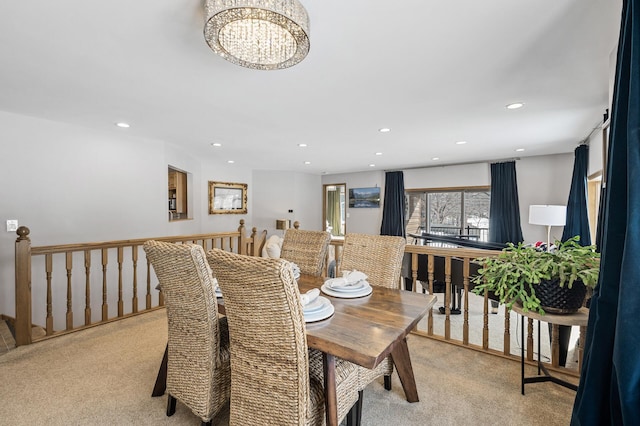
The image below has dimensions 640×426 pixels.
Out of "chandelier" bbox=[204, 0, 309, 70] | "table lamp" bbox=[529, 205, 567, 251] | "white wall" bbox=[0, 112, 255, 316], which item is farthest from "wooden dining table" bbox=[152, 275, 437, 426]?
"table lamp" bbox=[529, 205, 567, 251]

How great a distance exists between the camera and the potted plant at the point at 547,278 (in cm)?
156

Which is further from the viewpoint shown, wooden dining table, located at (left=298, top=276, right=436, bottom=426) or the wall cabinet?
the wall cabinet

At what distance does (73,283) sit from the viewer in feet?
11.3

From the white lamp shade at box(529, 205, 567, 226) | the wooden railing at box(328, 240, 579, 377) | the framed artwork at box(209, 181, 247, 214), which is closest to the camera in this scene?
the wooden railing at box(328, 240, 579, 377)

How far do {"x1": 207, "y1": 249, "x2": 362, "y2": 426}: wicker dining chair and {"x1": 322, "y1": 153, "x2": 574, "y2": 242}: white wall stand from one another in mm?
6442

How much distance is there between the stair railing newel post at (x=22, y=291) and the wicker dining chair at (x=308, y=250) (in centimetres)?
214

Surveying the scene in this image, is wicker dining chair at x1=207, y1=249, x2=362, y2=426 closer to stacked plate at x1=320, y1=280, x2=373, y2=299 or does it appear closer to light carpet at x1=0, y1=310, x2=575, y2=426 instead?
stacked plate at x1=320, y1=280, x2=373, y2=299

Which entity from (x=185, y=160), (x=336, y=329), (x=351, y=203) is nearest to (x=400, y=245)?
(x=336, y=329)

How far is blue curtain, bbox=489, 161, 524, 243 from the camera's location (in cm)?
614

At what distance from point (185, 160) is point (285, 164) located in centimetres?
228

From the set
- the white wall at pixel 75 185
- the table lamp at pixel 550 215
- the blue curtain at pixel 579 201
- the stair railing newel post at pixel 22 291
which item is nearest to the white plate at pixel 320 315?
the stair railing newel post at pixel 22 291

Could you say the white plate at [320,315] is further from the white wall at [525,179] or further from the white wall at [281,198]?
the white wall at [281,198]

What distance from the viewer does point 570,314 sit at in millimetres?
1627

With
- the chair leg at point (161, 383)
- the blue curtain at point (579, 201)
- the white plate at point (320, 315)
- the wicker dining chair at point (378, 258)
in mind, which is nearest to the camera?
the white plate at point (320, 315)
